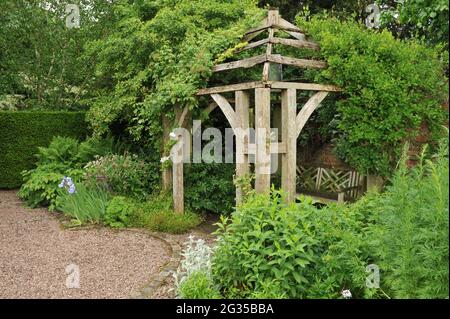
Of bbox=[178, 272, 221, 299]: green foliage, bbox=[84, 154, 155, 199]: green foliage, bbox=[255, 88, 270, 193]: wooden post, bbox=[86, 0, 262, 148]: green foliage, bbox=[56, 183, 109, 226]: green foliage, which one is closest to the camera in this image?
bbox=[178, 272, 221, 299]: green foliage

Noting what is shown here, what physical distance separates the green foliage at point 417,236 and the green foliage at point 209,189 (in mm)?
4643

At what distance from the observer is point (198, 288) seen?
4.16 m

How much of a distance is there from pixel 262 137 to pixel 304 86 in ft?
3.24

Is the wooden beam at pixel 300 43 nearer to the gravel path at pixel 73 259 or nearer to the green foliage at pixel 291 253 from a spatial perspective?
the green foliage at pixel 291 253

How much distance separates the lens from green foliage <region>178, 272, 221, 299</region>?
13.6ft

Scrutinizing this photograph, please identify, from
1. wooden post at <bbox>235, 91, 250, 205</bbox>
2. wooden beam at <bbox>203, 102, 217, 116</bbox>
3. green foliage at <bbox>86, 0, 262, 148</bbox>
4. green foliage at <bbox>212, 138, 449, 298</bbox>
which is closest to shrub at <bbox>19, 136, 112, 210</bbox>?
green foliage at <bbox>86, 0, 262, 148</bbox>

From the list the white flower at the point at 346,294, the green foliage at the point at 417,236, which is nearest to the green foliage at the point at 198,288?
the white flower at the point at 346,294

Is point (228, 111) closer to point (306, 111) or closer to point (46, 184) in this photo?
point (306, 111)

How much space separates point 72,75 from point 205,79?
7403 millimetres

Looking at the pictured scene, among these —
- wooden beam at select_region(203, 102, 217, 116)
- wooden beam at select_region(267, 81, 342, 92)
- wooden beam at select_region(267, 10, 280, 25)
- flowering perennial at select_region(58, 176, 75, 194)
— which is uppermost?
wooden beam at select_region(267, 10, 280, 25)

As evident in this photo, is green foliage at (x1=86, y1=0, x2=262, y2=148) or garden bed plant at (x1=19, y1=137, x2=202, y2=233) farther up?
green foliage at (x1=86, y1=0, x2=262, y2=148)

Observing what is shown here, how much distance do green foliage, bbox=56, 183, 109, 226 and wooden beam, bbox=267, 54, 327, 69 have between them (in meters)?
3.85

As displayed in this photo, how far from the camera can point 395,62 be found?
6488 mm

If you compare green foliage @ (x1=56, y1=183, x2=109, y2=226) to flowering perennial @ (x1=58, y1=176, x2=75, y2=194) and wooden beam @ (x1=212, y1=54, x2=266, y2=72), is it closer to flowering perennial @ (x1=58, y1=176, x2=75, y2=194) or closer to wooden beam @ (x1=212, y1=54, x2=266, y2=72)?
flowering perennial @ (x1=58, y1=176, x2=75, y2=194)
